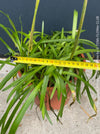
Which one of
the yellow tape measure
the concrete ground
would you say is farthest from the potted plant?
the concrete ground

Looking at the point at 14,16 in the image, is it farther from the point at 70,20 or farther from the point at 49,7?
the point at 70,20

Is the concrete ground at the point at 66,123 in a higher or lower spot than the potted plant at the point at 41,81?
lower

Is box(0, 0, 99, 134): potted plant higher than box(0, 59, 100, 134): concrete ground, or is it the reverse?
box(0, 0, 99, 134): potted plant

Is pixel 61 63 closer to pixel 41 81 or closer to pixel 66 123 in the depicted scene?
pixel 41 81

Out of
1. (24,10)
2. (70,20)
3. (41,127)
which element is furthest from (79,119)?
(24,10)

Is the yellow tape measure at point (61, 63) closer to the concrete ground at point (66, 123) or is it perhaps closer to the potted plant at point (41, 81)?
the potted plant at point (41, 81)

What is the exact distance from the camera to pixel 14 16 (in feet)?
3.70

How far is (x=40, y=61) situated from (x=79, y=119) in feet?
1.50

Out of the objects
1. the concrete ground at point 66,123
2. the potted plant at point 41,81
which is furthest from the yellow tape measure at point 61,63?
the concrete ground at point 66,123

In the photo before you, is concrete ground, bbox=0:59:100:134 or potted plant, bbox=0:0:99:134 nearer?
potted plant, bbox=0:0:99:134

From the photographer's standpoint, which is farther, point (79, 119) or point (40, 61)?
point (79, 119)

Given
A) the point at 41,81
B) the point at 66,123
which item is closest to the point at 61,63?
the point at 41,81

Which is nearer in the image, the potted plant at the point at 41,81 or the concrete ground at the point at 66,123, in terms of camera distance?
the potted plant at the point at 41,81

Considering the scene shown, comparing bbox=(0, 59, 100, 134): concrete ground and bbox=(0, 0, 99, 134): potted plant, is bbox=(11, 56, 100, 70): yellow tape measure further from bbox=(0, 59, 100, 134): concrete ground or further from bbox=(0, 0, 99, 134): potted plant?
bbox=(0, 59, 100, 134): concrete ground
